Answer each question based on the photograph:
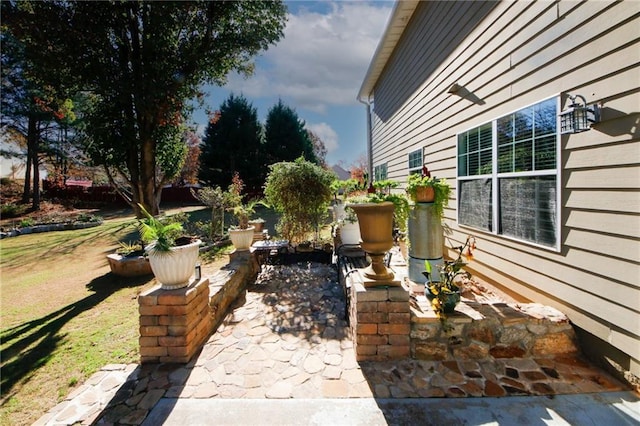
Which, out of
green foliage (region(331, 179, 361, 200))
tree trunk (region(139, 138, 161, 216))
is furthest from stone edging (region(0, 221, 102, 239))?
green foliage (region(331, 179, 361, 200))

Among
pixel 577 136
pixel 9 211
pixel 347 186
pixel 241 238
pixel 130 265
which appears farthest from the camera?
pixel 9 211

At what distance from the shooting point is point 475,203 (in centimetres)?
385

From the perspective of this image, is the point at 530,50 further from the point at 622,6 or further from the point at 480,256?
the point at 480,256

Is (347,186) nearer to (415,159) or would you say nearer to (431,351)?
(415,159)

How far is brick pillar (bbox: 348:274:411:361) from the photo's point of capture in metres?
2.41

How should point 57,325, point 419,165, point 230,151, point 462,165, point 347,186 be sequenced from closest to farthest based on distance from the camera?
1. point 57,325
2. point 462,165
3. point 419,165
4. point 347,186
5. point 230,151

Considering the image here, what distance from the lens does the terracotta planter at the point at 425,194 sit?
126 inches

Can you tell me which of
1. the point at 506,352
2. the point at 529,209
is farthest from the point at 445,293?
the point at 529,209

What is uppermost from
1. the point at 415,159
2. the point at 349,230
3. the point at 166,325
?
the point at 415,159

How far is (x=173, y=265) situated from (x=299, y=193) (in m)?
3.91

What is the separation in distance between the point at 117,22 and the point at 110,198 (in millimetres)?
17819

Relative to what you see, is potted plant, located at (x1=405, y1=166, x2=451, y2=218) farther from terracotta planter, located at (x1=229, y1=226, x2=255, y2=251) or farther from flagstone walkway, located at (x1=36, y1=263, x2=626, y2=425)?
terracotta planter, located at (x1=229, y1=226, x2=255, y2=251)

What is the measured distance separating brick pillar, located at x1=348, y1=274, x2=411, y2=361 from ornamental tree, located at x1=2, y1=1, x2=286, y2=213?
638 centimetres

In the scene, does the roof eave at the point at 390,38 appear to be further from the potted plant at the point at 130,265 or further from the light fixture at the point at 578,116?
the potted plant at the point at 130,265
